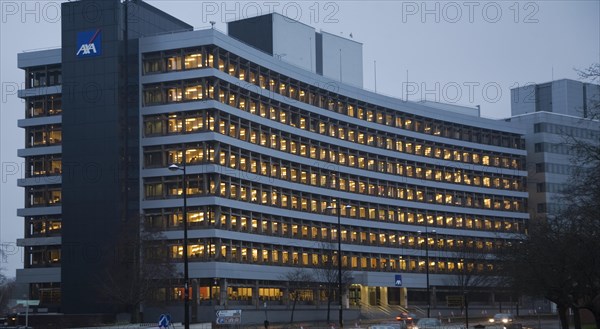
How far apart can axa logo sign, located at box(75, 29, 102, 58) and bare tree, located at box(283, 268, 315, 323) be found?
1378 inches

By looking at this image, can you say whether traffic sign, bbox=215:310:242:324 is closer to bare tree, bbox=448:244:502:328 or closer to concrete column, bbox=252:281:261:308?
concrete column, bbox=252:281:261:308

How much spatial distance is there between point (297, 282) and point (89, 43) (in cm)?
3718

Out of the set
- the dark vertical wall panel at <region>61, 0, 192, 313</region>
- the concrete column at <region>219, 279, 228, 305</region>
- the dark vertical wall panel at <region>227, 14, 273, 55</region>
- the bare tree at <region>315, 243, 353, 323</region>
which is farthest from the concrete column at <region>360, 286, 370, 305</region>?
the dark vertical wall panel at <region>61, 0, 192, 313</region>

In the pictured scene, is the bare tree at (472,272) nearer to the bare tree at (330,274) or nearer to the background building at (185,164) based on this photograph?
the background building at (185,164)

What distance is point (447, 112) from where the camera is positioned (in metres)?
152

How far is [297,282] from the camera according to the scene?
112000mm

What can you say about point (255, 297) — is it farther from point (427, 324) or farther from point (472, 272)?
point (472, 272)

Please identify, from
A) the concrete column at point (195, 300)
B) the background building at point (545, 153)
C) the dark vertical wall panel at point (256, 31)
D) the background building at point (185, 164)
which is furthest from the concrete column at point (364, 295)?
the background building at point (545, 153)

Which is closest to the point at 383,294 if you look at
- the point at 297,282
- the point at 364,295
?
the point at 364,295

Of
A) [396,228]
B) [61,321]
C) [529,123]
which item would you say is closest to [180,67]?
[61,321]

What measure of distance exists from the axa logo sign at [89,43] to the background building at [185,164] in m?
0.14

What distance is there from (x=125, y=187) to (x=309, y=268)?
27989 millimetres

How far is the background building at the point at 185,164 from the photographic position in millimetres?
104312

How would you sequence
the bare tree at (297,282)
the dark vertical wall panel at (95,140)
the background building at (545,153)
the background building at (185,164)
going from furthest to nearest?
the background building at (545,153)
the bare tree at (297,282)
the dark vertical wall panel at (95,140)
the background building at (185,164)
